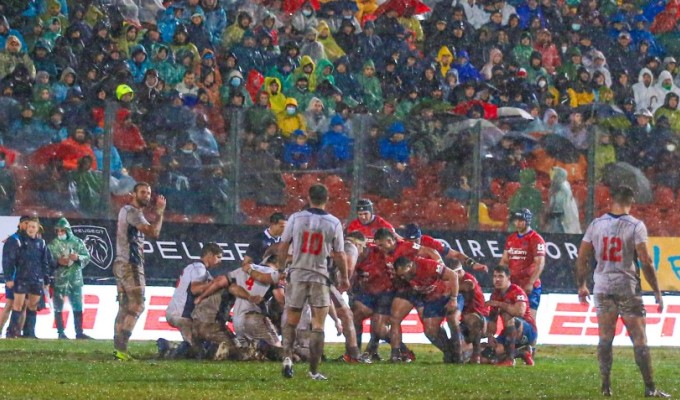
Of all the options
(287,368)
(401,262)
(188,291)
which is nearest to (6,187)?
(188,291)

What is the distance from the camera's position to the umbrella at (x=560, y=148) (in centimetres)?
2253

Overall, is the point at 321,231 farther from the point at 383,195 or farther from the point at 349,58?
the point at 349,58

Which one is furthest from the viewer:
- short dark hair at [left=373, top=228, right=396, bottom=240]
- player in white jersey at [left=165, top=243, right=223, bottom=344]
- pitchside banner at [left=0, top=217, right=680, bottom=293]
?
pitchside banner at [left=0, top=217, right=680, bottom=293]

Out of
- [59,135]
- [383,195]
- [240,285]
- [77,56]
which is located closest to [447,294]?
[240,285]

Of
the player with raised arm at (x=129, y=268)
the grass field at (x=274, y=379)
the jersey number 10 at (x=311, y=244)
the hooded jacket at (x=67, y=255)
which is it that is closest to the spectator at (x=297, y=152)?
the hooded jacket at (x=67, y=255)

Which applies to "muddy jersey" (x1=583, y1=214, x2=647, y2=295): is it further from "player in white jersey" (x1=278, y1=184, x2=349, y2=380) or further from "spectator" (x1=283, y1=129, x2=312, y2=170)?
"spectator" (x1=283, y1=129, x2=312, y2=170)

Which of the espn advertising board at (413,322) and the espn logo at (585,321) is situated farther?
the espn logo at (585,321)

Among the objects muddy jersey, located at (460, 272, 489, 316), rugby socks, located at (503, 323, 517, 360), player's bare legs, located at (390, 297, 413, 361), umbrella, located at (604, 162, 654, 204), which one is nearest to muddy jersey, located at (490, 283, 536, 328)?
muddy jersey, located at (460, 272, 489, 316)

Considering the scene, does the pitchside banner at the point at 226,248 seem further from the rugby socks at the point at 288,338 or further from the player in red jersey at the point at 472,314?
the rugby socks at the point at 288,338

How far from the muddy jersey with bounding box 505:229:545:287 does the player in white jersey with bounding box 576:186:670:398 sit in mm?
6406

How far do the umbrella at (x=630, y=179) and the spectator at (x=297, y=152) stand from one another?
15.6 ft

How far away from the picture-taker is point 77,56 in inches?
904

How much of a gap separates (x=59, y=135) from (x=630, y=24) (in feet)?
42.5

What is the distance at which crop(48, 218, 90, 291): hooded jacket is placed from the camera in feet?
67.9
